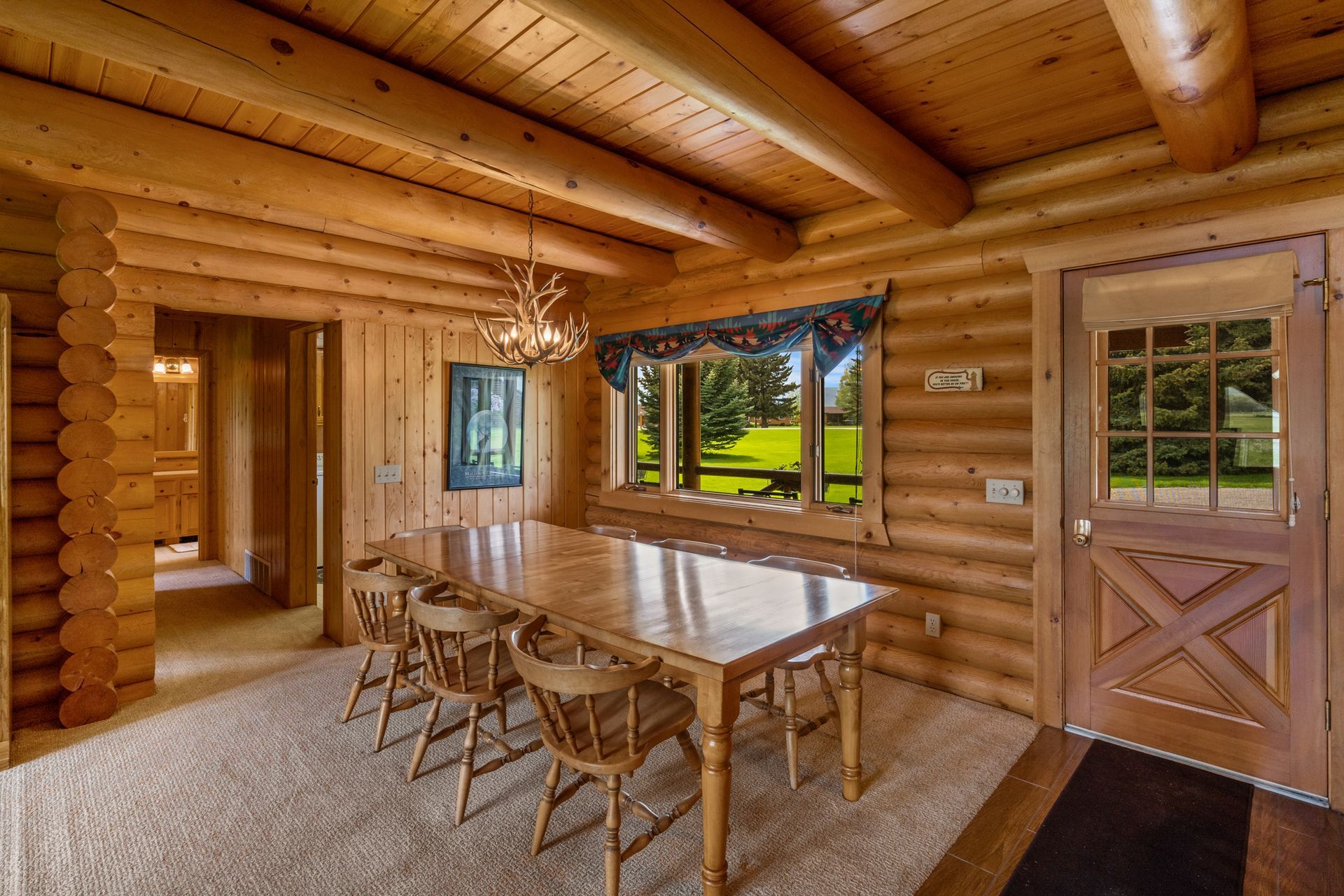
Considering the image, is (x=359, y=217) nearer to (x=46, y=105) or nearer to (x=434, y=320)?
(x=46, y=105)

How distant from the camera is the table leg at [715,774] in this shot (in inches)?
74.0

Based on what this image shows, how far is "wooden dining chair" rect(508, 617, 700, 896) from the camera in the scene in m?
1.87

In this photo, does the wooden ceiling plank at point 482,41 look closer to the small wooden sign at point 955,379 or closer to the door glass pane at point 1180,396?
the small wooden sign at point 955,379

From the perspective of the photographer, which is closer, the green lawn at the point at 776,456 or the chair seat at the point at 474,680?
the chair seat at the point at 474,680

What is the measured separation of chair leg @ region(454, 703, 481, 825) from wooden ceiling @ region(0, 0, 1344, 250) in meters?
2.47

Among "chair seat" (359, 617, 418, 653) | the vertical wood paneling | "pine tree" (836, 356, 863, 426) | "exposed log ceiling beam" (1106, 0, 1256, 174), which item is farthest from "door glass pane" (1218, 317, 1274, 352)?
the vertical wood paneling

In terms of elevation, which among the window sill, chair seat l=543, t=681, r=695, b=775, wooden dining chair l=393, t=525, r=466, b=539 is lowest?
chair seat l=543, t=681, r=695, b=775

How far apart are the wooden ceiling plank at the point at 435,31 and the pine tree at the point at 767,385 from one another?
9.16 ft

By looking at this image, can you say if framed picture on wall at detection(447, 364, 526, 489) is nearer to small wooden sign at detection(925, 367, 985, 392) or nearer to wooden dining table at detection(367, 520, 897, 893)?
wooden dining table at detection(367, 520, 897, 893)

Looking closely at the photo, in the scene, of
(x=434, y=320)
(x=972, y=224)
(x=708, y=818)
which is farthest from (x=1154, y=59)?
(x=434, y=320)

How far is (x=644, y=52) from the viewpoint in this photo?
71.6 inches

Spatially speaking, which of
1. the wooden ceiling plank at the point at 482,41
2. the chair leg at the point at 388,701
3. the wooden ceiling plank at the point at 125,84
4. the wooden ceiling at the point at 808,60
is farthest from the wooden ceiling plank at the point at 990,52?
the chair leg at the point at 388,701

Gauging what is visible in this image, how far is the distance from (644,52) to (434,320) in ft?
11.4

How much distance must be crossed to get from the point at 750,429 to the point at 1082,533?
226cm
